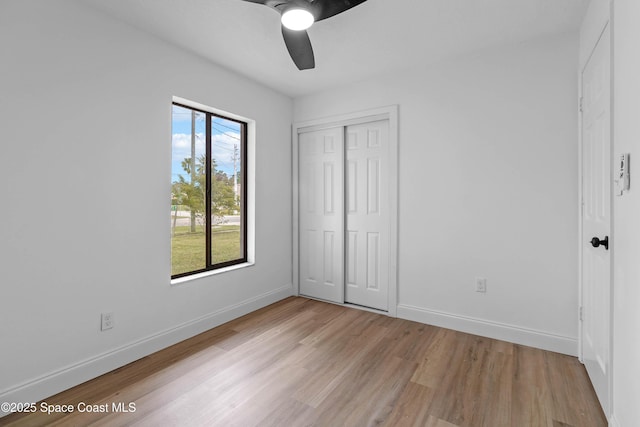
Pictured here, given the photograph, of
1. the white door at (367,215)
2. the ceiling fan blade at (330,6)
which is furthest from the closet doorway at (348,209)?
the ceiling fan blade at (330,6)

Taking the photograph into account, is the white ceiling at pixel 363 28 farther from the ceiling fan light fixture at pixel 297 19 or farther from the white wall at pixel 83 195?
the ceiling fan light fixture at pixel 297 19

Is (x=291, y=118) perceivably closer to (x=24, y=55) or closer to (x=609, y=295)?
(x=24, y=55)

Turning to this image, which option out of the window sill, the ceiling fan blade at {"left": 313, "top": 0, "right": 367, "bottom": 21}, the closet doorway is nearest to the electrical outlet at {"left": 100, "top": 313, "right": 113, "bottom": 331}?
the window sill

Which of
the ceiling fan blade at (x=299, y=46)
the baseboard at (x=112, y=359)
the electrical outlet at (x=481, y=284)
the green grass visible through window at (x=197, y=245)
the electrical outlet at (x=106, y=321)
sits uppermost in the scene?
the ceiling fan blade at (x=299, y=46)

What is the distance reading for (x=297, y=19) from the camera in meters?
1.67

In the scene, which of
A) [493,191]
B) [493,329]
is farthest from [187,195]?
[493,329]

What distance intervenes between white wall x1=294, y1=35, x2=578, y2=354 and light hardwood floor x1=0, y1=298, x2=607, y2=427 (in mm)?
298

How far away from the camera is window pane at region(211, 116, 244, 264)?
10.7 feet

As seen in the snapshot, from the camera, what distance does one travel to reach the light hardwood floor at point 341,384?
5.46 feet

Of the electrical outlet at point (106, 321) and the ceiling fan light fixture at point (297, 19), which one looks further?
the electrical outlet at point (106, 321)

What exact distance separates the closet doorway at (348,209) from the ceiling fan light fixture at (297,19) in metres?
1.59

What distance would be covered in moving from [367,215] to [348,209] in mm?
245
